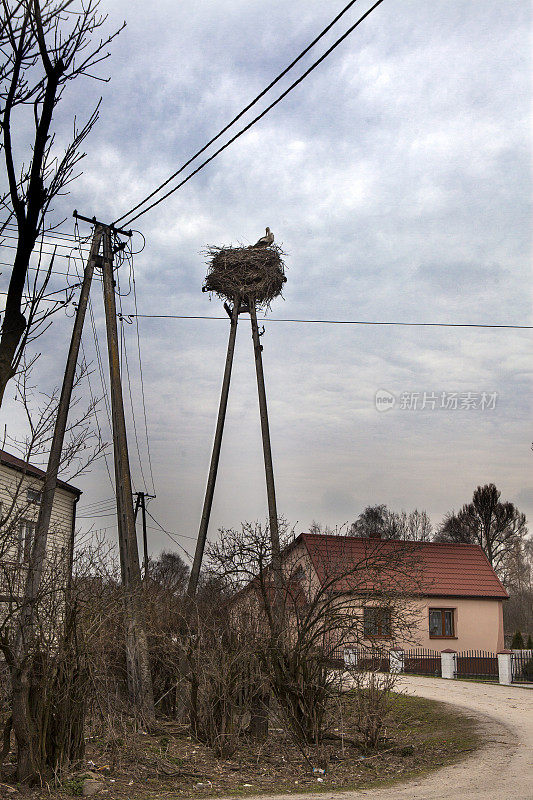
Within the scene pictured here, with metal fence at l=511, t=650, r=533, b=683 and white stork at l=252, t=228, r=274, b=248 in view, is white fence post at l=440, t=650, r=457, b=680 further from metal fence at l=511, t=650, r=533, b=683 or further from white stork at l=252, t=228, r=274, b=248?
white stork at l=252, t=228, r=274, b=248

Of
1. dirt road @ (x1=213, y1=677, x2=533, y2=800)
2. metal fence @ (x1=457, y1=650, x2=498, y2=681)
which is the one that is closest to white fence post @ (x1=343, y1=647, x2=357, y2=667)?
dirt road @ (x1=213, y1=677, x2=533, y2=800)

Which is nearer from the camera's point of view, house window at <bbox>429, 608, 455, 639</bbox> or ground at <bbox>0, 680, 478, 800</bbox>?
ground at <bbox>0, 680, 478, 800</bbox>

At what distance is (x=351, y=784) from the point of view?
28.3 ft

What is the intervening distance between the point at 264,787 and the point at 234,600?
3268 mm

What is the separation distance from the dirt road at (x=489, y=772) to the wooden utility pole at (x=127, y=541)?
11.8 feet

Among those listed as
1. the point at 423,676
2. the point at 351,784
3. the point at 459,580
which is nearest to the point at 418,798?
the point at 351,784

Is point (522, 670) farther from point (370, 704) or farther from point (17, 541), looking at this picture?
point (17, 541)

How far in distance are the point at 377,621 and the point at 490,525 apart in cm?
4785

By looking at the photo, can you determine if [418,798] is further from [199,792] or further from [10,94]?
[10,94]

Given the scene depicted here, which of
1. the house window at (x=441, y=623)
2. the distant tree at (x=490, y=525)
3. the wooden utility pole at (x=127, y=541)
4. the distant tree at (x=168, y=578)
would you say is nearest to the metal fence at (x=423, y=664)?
the house window at (x=441, y=623)

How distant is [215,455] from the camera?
50.0 ft

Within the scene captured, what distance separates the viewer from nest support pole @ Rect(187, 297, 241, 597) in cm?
1390

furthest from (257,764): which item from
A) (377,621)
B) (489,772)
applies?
(489,772)

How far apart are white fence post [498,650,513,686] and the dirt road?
7.36 meters
